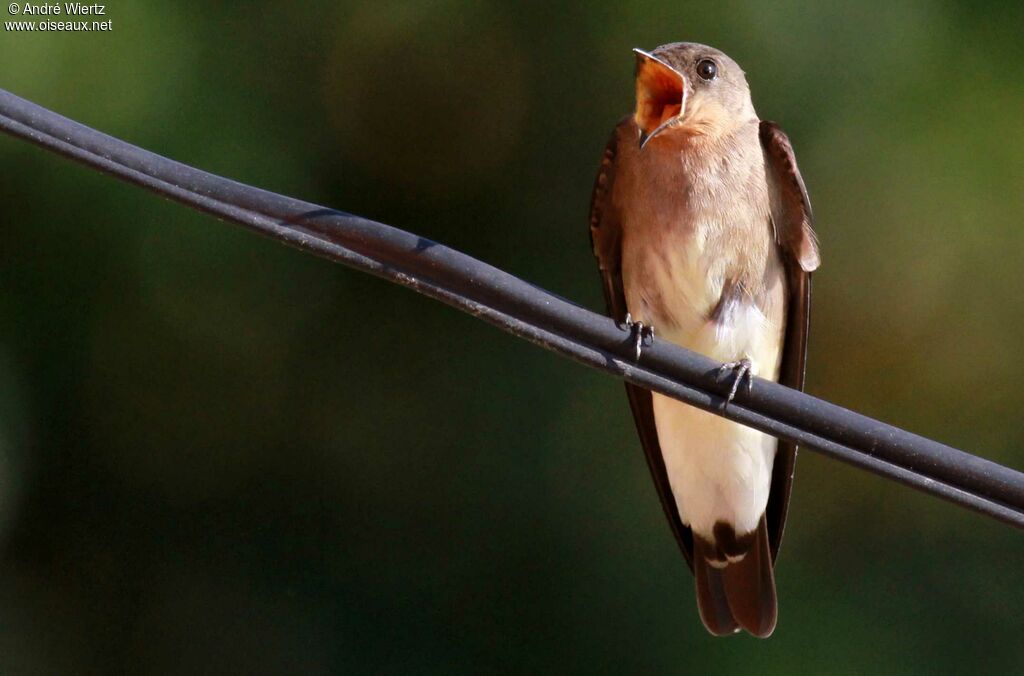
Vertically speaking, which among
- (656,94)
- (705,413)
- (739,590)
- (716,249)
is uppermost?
(656,94)

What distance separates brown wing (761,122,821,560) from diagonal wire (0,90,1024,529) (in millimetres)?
1721

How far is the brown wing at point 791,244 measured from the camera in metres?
4.25

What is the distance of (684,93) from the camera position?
13.5 ft

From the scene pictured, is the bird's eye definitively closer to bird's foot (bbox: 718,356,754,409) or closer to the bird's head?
the bird's head

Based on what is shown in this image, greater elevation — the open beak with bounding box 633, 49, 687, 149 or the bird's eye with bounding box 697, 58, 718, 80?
the bird's eye with bounding box 697, 58, 718, 80

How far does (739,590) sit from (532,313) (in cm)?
212

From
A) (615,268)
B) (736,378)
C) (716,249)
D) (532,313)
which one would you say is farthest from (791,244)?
(532,313)

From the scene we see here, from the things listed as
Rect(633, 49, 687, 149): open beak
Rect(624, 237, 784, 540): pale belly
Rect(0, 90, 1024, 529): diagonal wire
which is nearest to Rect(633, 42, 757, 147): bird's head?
Rect(633, 49, 687, 149): open beak

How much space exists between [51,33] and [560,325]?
309cm

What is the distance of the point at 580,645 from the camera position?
17.8 ft

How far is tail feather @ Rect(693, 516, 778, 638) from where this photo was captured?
14.4 ft

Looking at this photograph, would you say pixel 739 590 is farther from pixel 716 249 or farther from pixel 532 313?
pixel 532 313

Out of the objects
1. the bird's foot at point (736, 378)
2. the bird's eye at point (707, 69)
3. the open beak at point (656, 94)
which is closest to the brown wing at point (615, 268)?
the open beak at point (656, 94)

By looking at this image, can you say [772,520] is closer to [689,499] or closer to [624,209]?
[689,499]
